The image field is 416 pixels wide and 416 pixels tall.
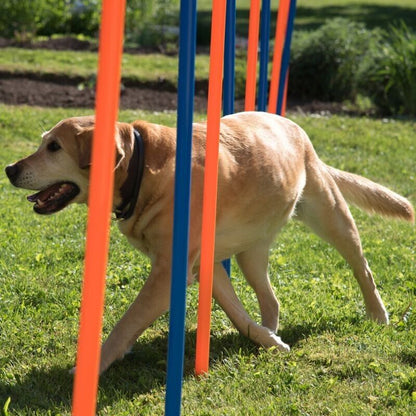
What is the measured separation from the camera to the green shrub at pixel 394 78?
1234 centimetres

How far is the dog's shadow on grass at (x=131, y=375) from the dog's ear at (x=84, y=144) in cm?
116

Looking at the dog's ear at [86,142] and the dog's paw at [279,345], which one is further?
the dog's paw at [279,345]

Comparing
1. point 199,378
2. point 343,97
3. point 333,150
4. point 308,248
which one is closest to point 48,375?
point 199,378

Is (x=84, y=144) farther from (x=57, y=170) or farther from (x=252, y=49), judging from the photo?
(x=252, y=49)

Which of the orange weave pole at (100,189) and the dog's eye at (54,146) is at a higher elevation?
the orange weave pole at (100,189)

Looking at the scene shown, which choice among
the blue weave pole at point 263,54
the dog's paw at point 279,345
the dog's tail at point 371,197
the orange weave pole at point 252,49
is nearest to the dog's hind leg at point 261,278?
the dog's paw at point 279,345

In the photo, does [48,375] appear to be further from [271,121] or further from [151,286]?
[271,121]

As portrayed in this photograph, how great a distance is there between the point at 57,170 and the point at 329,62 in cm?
874

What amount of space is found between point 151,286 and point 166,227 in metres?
0.33

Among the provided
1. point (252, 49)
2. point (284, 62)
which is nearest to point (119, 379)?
point (252, 49)

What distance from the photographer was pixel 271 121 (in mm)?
5617

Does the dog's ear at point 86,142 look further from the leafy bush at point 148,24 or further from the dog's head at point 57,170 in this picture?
the leafy bush at point 148,24

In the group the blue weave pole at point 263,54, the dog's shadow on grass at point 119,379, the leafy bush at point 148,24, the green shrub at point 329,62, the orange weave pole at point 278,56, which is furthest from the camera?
the leafy bush at point 148,24

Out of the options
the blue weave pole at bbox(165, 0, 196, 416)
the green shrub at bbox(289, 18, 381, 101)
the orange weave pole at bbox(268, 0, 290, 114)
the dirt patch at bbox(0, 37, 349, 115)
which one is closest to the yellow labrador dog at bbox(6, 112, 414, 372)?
the blue weave pole at bbox(165, 0, 196, 416)
